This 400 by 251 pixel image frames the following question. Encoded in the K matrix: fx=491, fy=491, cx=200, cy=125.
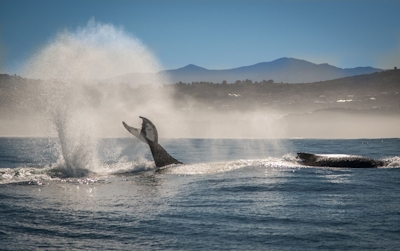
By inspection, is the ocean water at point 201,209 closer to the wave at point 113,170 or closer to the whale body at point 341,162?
the wave at point 113,170

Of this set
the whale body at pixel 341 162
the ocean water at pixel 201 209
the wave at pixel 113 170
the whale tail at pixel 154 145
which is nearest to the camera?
the ocean water at pixel 201 209

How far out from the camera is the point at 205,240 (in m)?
9.84

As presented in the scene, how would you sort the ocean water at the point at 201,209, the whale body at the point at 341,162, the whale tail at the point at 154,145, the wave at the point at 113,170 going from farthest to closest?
the whale tail at the point at 154,145 < the whale body at the point at 341,162 < the wave at the point at 113,170 < the ocean water at the point at 201,209

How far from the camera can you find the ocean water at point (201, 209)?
9.84 metres

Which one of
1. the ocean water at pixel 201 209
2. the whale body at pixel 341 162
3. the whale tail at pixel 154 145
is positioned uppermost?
the whale tail at pixel 154 145

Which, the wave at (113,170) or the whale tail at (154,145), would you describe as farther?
the whale tail at (154,145)

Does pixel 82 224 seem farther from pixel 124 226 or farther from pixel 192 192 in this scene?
pixel 192 192

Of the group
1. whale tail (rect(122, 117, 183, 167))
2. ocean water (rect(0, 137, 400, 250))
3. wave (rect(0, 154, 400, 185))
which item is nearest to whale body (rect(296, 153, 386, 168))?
wave (rect(0, 154, 400, 185))

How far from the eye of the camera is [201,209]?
12812 mm

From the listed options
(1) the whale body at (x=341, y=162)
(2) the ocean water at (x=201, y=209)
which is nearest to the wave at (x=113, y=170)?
(2) the ocean water at (x=201, y=209)

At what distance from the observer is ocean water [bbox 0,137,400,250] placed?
9844mm

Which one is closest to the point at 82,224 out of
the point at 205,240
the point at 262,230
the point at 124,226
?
the point at 124,226

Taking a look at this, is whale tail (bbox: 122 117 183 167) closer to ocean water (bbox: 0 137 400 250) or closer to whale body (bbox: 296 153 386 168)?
ocean water (bbox: 0 137 400 250)

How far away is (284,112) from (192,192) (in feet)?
431
